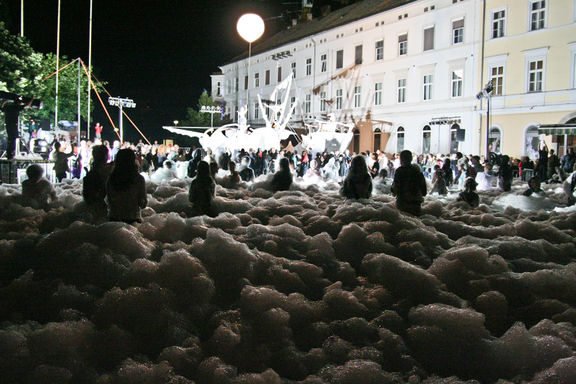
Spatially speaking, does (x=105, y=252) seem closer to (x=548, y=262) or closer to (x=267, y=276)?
(x=267, y=276)

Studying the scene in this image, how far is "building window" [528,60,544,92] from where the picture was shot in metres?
27.6

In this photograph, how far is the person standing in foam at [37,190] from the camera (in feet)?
28.5

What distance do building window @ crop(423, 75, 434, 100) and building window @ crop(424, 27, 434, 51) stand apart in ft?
6.08

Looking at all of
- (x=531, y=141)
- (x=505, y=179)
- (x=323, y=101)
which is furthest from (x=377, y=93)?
(x=505, y=179)

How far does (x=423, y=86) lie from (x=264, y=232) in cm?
2926

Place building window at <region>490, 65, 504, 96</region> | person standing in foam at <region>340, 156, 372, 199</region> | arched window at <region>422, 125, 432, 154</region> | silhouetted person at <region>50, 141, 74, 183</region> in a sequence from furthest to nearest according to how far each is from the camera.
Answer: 1. arched window at <region>422, 125, 432, 154</region>
2. building window at <region>490, 65, 504, 96</region>
3. silhouetted person at <region>50, 141, 74, 183</region>
4. person standing in foam at <region>340, 156, 372, 199</region>

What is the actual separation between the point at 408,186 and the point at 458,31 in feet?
86.4

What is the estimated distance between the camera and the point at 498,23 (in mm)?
29562

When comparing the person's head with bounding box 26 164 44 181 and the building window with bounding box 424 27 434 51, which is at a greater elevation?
the building window with bounding box 424 27 434 51

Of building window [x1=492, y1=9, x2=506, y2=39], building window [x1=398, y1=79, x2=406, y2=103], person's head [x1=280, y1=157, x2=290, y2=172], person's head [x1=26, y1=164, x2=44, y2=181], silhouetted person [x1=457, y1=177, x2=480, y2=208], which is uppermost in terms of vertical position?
building window [x1=492, y1=9, x2=506, y2=39]

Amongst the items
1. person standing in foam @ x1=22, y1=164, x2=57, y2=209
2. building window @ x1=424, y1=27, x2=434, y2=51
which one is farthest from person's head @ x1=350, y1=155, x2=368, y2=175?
building window @ x1=424, y1=27, x2=434, y2=51

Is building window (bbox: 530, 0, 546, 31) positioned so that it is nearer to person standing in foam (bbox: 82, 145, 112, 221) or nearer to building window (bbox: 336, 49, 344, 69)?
building window (bbox: 336, 49, 344, 69)

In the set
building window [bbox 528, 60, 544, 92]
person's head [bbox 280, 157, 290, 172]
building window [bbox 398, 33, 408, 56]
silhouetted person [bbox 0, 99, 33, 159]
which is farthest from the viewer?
building window [bbox 398, 33, 408, 56]

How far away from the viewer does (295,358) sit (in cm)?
472
